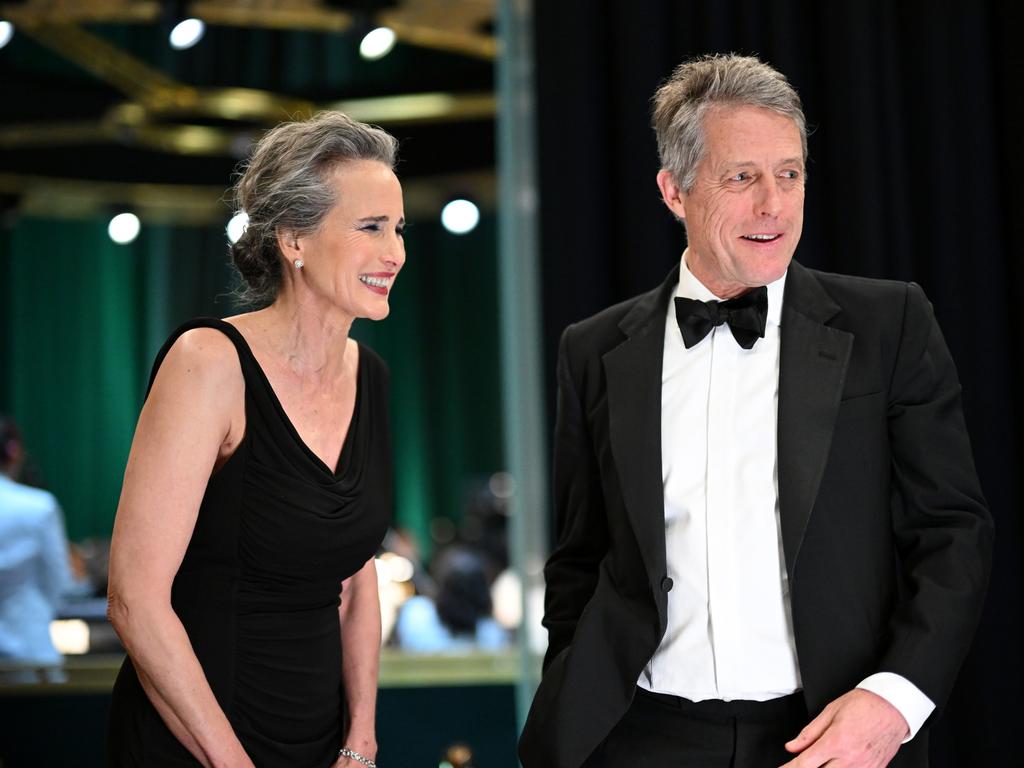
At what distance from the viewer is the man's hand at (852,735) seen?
1.69 m

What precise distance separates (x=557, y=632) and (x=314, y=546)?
16.9 inches

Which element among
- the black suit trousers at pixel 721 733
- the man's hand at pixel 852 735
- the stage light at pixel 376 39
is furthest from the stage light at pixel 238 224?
the stage light at pixel 376 39

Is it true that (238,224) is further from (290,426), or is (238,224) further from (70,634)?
(70,634)

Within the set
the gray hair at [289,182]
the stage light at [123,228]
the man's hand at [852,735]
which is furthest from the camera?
the stage light at [123,228]

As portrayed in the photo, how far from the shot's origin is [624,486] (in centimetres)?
192

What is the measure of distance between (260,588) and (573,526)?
0.53 m

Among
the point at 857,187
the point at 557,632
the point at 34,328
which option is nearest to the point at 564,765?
the point at 557,632

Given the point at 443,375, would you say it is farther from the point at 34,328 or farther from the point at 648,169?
the point at 648,169

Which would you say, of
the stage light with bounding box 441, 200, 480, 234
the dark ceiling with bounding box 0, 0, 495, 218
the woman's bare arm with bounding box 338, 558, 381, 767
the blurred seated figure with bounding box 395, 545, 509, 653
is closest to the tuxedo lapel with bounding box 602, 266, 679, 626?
the woman's bare arm with bounding box 338, 558, 381, 767

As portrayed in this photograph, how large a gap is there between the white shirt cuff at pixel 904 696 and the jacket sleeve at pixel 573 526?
20.0 inches

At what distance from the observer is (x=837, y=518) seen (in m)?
1.81

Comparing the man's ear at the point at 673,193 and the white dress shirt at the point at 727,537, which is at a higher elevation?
the man's ear at the point at 673,193

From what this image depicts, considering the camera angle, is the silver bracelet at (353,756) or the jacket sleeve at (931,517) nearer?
the jacket sleeve at (931,517)

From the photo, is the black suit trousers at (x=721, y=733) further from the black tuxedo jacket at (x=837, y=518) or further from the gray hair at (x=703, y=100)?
the gray hair at (x=703, y=100)
